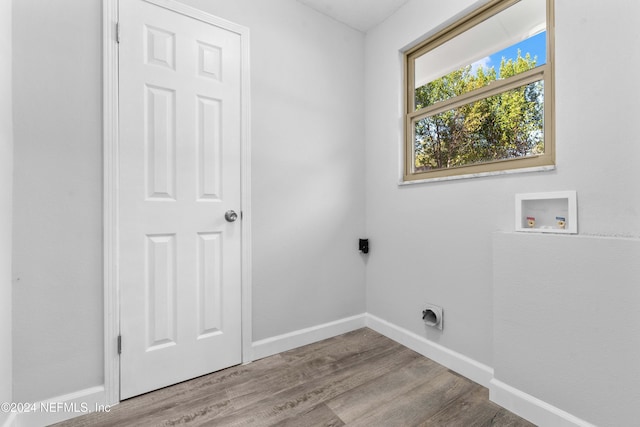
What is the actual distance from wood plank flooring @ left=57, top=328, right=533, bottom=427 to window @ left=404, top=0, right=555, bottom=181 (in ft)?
4.24

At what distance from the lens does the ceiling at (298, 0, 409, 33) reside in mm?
2139

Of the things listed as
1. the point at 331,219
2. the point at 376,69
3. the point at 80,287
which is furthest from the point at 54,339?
the point at 376,69

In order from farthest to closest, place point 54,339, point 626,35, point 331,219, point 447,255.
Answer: point 331,219, point 447,255, point 54,339, point 626,35

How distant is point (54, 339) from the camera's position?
1371 millimetres

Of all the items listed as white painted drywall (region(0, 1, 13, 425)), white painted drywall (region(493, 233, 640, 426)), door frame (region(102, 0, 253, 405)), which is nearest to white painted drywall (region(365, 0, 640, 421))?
white painted drywall (region(493, 233, 640, 426))

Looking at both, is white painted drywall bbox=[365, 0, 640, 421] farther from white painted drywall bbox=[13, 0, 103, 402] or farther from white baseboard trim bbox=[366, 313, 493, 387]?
white painted drywall bbox=[13, 0, 103, 402]

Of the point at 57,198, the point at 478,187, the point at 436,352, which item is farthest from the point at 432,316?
the point at 57,198

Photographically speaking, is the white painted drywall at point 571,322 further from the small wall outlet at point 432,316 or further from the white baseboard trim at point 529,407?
the small wall outlet at point 432,316

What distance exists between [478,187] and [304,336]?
1.59 meters

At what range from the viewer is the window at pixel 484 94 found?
153 cm

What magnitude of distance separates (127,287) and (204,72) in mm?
1331

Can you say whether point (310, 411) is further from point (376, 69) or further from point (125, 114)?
point (376, 69)

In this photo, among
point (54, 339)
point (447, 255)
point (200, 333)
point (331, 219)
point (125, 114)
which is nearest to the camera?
point (54, 339)

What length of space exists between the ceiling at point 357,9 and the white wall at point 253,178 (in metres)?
0.07
